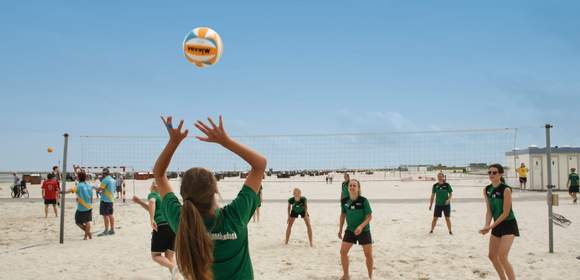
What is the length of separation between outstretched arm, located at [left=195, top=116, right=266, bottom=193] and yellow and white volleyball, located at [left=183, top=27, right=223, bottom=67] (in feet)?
7.61

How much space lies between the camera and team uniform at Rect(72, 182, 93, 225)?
29.0 feet

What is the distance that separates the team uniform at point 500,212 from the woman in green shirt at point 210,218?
3.91 metres

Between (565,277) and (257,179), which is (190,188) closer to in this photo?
(257,179)

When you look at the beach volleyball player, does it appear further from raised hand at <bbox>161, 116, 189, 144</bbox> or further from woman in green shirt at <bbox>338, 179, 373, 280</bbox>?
raised hand at <bbox>161, 116, 189, 144</bbox>

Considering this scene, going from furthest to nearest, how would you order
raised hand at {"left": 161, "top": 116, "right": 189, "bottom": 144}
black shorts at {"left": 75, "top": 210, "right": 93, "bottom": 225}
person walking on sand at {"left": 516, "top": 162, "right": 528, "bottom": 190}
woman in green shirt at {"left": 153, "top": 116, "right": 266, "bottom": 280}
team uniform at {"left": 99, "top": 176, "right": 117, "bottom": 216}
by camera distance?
person walking on sand at {"left": 516, "top": 162, "right": 528, "bottom": 190}, team uniform at {"left": 99, "top": 176, "right": 117, "bottom": 216}, black shorts at {"left": 75, "top": 210, "right": 93, "bottom": 225}, raised hand at {"left": 161, "top": 116, "right": 189, "bottom": 144}, woman in green shirt at {"left": 153, "top": 116, "right": 266, "bottom": 280}

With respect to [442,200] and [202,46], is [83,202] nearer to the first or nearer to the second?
[202,46]

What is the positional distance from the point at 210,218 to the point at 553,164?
2487 cm

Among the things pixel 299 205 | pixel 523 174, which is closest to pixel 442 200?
pixel 299 205

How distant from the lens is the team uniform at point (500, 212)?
4898 millimetres

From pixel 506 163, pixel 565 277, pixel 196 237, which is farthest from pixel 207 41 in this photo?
pixel 506 163

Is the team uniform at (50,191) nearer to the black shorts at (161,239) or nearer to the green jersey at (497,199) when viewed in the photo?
the black shorts at (161,239)

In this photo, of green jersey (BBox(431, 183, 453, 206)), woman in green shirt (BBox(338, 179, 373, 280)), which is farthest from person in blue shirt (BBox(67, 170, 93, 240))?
green jersey (BBox(431, 183, 453, 206))

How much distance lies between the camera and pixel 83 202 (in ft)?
29.0

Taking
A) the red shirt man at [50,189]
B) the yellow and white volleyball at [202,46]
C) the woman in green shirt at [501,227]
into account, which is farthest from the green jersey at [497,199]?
the red shirt man at [50,189]
